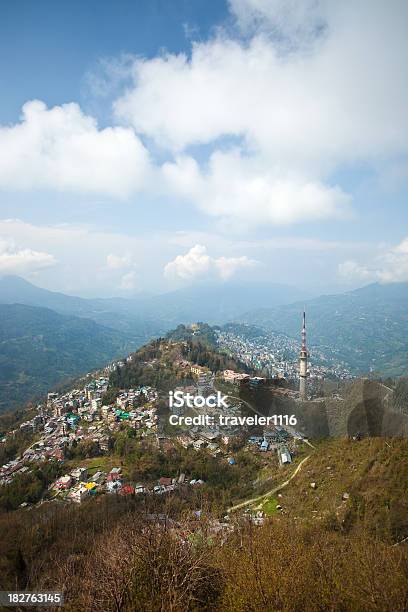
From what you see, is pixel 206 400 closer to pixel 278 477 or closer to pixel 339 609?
pixel 278 477

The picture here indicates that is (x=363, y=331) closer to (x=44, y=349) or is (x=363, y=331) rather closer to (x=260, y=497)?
(x=44, y=349)

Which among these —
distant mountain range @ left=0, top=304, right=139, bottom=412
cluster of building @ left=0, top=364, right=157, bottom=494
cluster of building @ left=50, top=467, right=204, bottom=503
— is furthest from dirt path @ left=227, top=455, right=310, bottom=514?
distant mountain range @ left=0, top=304, right=139, bottom=412

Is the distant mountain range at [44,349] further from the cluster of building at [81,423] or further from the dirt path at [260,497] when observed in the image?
the dirt path at [260,497]

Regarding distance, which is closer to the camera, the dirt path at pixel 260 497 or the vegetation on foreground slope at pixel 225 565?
the vegetation on foreground slope at pixel 225 565

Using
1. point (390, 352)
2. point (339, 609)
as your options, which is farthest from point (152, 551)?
point (390, 352)

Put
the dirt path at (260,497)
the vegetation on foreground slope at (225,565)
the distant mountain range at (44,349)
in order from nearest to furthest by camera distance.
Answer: the vegetation on foreground slope at (225,565) < the dirt path at (260,497) < the distant mountain range at (44,349)

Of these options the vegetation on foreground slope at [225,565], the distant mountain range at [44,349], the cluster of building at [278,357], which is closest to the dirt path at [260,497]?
the vegetation on foreground slope at [225,565]
